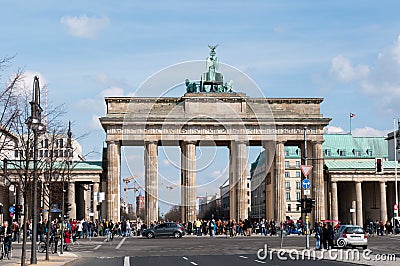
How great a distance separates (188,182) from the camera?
346ft

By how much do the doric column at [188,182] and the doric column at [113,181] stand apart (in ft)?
29.7

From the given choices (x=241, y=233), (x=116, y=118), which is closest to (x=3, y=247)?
(x=241, y=233)

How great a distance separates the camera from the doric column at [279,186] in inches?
4168

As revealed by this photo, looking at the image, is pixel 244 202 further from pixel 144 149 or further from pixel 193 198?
pixel 144 149

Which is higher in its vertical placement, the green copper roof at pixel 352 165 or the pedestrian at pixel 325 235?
the green copper roof at pixel 352 165

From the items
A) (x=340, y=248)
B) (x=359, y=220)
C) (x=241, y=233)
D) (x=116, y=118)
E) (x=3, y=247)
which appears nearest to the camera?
(x=3, y=247)

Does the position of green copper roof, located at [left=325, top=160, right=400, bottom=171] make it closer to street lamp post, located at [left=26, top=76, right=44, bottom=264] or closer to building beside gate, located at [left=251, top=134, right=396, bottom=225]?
building beside gate, located at [left=251, top=134, right=396, bottom=225]

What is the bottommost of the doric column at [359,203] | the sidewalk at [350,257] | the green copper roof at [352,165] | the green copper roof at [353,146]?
the sidewalk at [350,257]

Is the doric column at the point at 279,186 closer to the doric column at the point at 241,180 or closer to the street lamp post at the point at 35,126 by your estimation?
the doric column at the point at 241,180

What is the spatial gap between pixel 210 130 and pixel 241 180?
8.38 metres

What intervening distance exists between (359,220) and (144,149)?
34.5 metres

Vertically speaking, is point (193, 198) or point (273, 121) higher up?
point (273, 121)

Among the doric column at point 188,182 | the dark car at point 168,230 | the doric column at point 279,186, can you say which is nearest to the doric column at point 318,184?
the doric column at point 279,186

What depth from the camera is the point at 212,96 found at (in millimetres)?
106125
